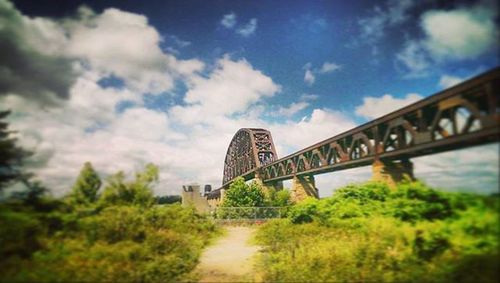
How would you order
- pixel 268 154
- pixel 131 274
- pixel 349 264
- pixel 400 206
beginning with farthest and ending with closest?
1. pixel 268 154
2. pixel 400 206
3. pixel 349 264
4. pixel 131 274

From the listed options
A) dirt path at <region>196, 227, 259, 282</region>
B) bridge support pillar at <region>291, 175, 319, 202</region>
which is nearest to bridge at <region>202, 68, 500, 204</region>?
bridge support pillar at <region>291, 175, 319, 202</region>

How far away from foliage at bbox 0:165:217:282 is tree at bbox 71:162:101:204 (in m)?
0.05

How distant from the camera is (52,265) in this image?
8016 mm

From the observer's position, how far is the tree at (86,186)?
1157 centimetres

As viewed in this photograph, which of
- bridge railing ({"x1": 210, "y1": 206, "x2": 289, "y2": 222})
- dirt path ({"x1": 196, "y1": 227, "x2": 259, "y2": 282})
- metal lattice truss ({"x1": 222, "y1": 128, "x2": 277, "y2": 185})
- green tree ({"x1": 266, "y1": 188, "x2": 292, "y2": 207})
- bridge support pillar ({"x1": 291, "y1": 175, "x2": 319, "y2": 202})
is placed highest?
metal lattice truss ({"x1": 222, "y1": 128, "x2": 277, "y2": 185})

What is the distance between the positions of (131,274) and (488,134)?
1400 centimetres

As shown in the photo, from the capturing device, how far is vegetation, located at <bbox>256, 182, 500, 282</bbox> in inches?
265

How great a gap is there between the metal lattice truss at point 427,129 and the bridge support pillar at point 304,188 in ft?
23.9

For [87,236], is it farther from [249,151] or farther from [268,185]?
[249,151]

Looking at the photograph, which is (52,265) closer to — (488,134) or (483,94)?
(488,134)

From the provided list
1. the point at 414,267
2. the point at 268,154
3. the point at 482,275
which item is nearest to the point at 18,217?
the point at 414,267

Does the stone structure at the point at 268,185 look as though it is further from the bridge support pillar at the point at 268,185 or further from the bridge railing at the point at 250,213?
the bridge railing at the point at 250,213

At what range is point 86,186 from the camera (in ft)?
39.2

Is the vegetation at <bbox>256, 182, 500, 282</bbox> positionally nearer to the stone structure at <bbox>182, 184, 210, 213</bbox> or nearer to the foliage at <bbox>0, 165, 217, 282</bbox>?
the foliage at <bbox>0, 165, 217, 282</bbox>
